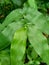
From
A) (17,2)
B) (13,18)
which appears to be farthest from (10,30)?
(17,2)

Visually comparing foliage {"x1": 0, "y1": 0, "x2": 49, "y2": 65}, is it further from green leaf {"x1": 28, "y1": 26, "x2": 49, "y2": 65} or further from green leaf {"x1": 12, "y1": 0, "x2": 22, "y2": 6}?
green leaf {"x1": 12, "y1": 0, "x2": 22, "y2": 6}

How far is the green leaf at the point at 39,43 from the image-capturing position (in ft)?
3.86

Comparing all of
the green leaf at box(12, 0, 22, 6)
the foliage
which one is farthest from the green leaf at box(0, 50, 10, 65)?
the green leaf at box(12, 0, 22, 6)

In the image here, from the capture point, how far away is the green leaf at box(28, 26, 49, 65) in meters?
1.18

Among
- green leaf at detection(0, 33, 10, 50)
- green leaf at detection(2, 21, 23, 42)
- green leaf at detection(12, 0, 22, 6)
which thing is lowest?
green leaf at detection(12, 0, 22, 6)

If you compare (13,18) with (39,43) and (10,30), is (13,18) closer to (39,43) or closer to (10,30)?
(10,30)

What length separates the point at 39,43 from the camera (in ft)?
3.98

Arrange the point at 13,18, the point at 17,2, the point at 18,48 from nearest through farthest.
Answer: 1. the point at 18,48
2. the point at 13,18
3. the point at 17,2

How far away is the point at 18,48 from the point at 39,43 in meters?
0.12

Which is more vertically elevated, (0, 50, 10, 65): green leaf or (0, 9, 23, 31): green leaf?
(0, 9, 23, 31): green leaf

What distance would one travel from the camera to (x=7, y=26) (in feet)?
4.29

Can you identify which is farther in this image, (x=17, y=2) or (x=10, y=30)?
(x=17, y=2)

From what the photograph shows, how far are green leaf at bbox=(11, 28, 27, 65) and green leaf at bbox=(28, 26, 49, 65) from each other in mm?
47

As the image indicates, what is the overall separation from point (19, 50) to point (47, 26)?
0.25 m
